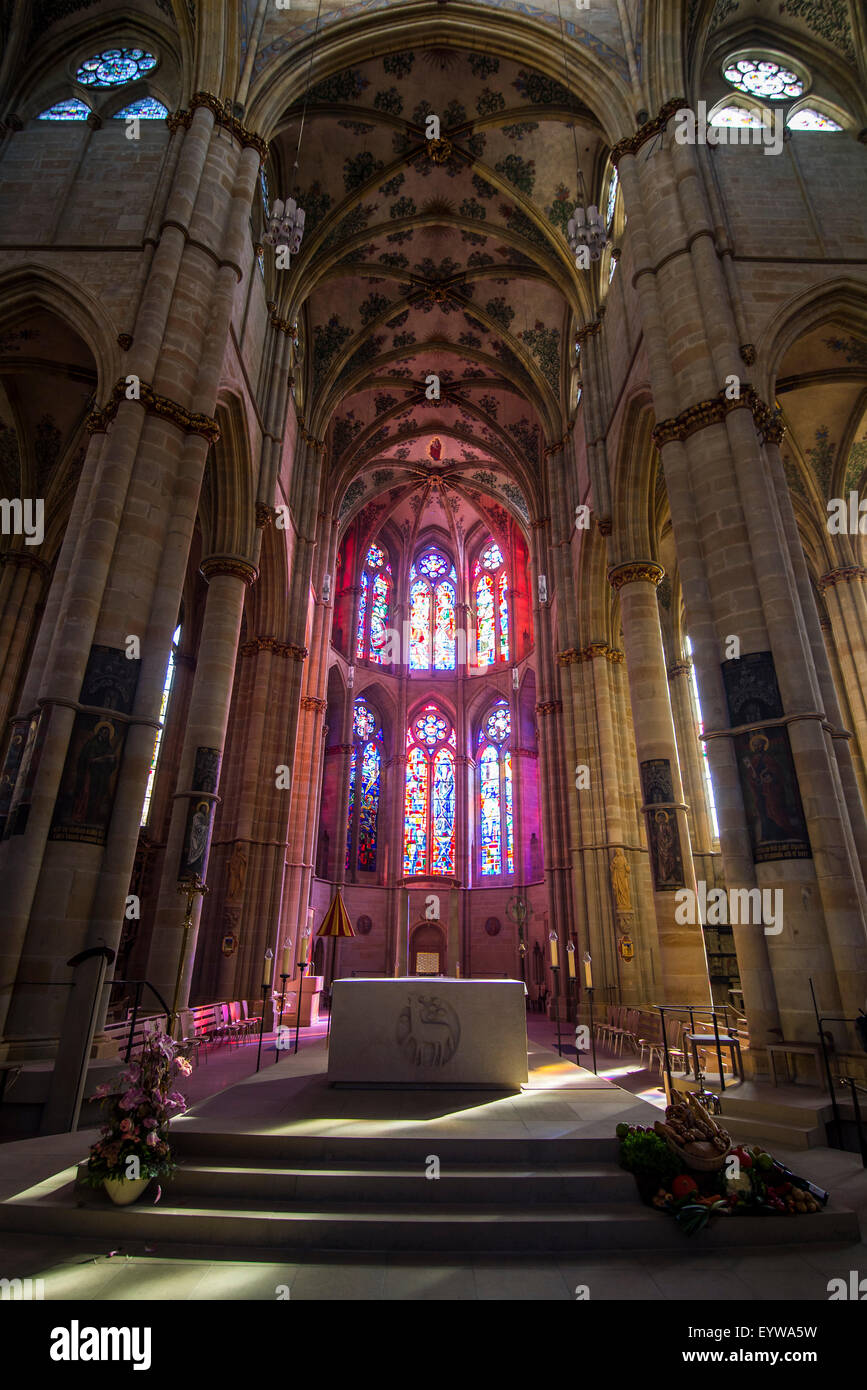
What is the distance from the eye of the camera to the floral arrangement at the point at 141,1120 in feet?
14.2

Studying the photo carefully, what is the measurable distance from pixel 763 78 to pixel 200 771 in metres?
17.6

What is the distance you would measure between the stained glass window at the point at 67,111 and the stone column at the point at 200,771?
9.02 meters

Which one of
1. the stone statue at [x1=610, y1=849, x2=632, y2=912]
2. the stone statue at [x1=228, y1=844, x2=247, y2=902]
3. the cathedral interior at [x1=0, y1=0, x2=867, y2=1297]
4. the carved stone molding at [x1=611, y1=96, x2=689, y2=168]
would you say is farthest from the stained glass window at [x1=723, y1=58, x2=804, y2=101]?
the stone statue at [x1=228, y1=844, x2=247, y2=902]

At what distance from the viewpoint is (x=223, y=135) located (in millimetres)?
12617

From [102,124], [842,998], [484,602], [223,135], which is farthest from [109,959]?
[484,602]

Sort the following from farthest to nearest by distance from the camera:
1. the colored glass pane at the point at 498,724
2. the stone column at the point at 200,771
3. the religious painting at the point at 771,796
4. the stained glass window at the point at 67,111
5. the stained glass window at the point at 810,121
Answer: the colored glass pane at the point at 498,724, the stained glass window at the point at 67,111, the stained glass window at the point at 810,121, the stone column at the point at 200,771, the religious painting at the point at 771,796

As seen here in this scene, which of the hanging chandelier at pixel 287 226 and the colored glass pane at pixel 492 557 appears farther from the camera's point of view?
the colored glass pane at pixel 492 557

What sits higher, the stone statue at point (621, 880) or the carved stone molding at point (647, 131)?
the carved stone molding at point (647, 131)

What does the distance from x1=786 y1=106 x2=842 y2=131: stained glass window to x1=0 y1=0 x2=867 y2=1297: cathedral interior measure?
0.30ft

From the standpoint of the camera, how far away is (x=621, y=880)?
15.6 metres

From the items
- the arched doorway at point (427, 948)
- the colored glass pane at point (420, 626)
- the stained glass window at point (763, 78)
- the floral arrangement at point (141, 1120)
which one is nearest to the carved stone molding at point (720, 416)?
the stained glass window at point (763, 78)

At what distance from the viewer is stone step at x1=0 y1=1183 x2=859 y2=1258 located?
4.05 meters

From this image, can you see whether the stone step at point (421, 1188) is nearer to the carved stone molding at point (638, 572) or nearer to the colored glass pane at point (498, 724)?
the carved stone molding at point (638, 572)

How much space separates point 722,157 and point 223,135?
906cm
